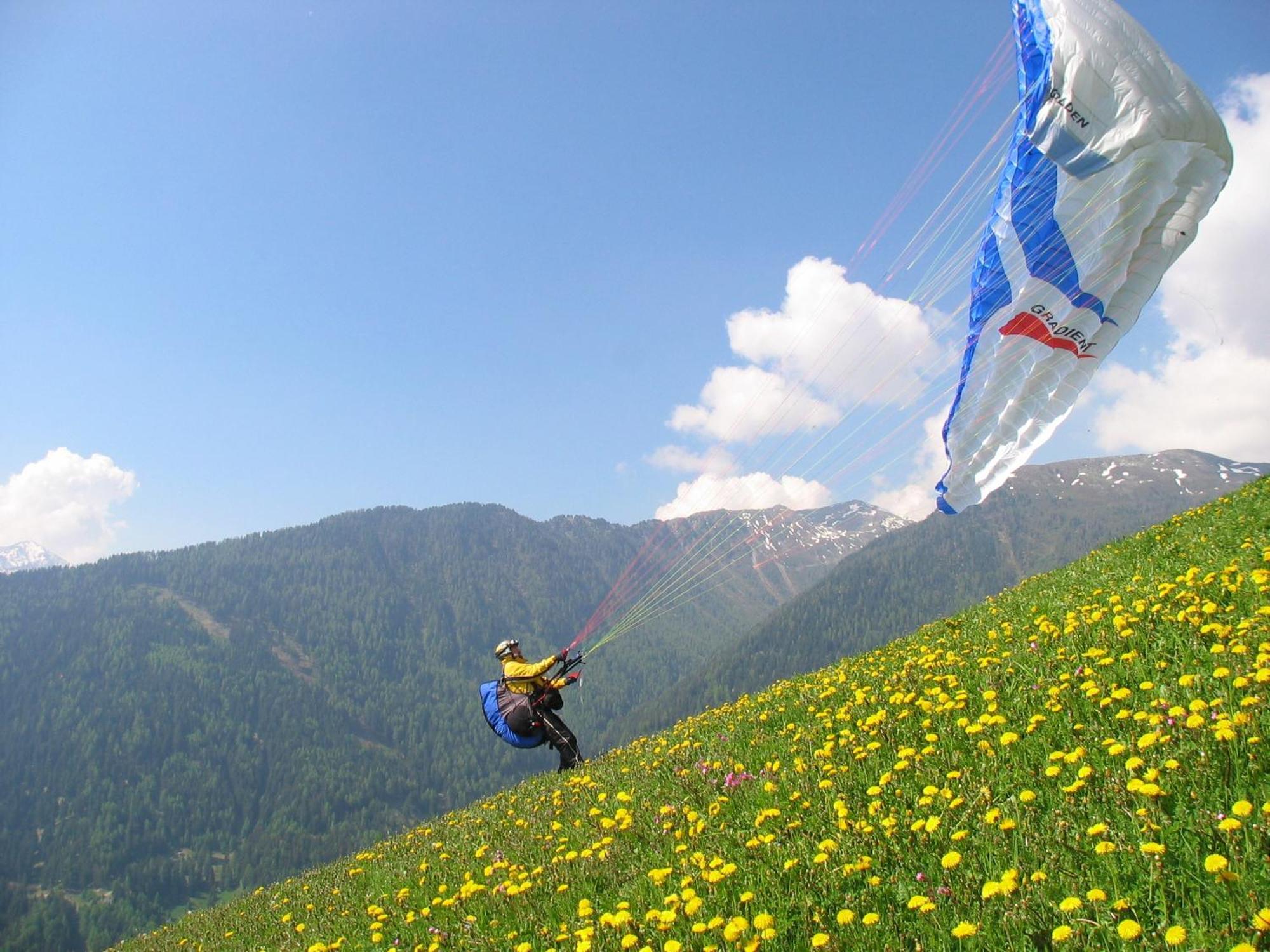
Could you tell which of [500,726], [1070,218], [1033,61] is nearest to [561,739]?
[500,726]

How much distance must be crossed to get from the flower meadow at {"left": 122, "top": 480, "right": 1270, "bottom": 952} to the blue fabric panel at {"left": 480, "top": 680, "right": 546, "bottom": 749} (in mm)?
2940

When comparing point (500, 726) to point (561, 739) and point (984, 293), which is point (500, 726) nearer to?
point (561, 739)

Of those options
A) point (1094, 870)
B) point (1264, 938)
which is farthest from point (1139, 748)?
point (1264, 938)

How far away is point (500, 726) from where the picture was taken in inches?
503

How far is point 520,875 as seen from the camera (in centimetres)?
604

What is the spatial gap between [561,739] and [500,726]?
1037 millimetres

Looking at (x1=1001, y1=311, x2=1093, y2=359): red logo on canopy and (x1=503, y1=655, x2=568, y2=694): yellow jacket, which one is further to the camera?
(x1=503, y1=655, x2=568, y2=694): yellow jacket

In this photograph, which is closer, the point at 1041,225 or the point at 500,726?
the point at 1041,225

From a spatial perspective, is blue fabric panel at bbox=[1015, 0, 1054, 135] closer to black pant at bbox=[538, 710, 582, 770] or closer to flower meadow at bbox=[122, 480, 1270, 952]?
flower meadow at bbox=[122, 480, 1270, 952]

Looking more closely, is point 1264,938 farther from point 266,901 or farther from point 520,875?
point 266,901

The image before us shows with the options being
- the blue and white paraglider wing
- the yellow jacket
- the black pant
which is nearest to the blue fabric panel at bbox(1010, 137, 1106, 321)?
the blue and white paraglider wing

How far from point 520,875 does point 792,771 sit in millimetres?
2287

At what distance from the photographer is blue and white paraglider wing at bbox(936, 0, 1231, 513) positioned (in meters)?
8.04

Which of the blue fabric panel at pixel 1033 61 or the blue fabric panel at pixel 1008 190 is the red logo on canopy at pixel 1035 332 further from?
the blue fabric panel at pixel 1033 61
